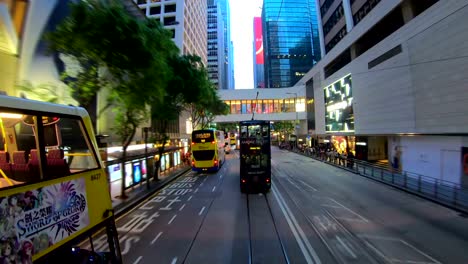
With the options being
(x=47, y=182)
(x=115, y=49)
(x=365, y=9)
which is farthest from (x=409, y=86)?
(x=47, y=182)

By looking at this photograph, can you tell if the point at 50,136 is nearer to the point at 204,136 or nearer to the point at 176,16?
the point at 204,136

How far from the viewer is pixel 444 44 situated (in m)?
17.6

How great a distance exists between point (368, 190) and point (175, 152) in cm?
2115

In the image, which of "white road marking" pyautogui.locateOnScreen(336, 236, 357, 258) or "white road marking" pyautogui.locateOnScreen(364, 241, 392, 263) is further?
"white road marking" pyautogui.locateOnScreen(336, 236, 357, 258)

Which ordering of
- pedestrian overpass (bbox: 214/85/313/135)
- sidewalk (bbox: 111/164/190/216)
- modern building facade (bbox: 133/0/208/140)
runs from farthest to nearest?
pedestrian overpass (bbox: 214/85/313/135) → modern building facade (bbox: 133/0/208/140) → sidewalk (bbox: 111/164/190/216)

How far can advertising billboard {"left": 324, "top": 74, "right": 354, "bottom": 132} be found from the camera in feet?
117

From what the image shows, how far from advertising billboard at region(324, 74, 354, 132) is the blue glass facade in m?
81.1

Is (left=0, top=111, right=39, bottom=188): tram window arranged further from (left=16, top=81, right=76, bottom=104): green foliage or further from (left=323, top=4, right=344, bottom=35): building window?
(left=323, top=4, right=344, bottom=35): building window

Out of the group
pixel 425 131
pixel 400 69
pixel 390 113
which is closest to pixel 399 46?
pixel 400 69

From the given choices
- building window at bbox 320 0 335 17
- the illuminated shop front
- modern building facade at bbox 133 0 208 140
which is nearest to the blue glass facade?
modern building facade at bbox 133 0 208 140

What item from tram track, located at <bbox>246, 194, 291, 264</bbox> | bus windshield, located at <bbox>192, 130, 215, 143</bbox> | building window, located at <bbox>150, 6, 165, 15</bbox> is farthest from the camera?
building window, located at <bbox>150, 6, 165, 15</bbox>

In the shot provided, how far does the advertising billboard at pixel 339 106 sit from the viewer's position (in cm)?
3563

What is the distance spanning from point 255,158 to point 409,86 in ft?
43.2

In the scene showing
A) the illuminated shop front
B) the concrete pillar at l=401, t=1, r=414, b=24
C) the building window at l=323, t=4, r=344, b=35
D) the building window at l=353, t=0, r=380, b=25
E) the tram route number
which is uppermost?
the building window at l=323, t=4, r=344, b=35
